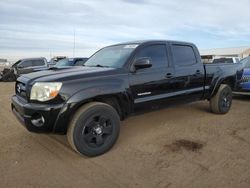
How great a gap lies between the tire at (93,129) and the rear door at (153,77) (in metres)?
0.67

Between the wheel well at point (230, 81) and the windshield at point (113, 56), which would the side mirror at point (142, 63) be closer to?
the windshield at point (113, 56)

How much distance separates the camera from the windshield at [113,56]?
444 cm

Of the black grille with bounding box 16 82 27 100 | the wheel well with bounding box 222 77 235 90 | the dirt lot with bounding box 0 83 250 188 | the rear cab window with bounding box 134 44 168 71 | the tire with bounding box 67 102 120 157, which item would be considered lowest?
the dirt lot with bounding box 0 83 250 188

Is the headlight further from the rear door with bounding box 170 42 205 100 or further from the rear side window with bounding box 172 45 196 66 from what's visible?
the rear side window with bounding box 172 45 196 66

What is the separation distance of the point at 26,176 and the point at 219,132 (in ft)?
11.8

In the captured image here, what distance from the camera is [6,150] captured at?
3984 millimetres

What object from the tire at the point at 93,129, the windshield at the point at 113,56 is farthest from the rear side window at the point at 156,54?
the tire at the point at 93,129

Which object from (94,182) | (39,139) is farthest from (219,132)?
(39,139)

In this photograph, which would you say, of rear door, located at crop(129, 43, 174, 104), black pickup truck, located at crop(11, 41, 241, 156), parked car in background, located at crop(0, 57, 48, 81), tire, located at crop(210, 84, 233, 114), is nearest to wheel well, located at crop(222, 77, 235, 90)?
tire, located at crop(210, 84, 233, 114)

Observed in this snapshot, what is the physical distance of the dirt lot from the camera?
3.05 meters

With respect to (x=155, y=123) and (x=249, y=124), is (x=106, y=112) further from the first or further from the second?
(x=249, y=124)

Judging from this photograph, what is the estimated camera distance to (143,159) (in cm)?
364

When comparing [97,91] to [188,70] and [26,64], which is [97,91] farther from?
[26,64]

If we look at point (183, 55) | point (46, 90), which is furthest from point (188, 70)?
point (46, 90)
